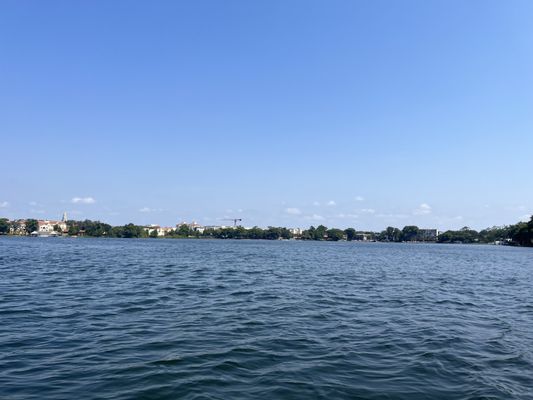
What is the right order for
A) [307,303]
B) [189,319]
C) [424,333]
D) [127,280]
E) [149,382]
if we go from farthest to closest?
[127,280] < [307,303] < [189,319] < [424,333] < [149,382]

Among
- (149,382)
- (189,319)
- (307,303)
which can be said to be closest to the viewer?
(149,382)

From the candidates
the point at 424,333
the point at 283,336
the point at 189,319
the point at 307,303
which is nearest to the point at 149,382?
the point at 283,336

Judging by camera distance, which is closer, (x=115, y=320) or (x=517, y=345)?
(x=517, y=345)

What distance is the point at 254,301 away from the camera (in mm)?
26109

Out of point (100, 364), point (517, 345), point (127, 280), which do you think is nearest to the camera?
point (100, 364)

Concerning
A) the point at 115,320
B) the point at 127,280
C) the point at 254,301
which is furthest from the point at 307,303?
the point at 127,280

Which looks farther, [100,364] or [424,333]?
[424,333]

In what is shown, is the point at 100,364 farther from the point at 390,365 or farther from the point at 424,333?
the point at 424,333

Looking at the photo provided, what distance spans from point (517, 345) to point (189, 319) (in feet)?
43.9

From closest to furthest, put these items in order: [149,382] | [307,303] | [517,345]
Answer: [149,382] < [517,345] < [307,303]

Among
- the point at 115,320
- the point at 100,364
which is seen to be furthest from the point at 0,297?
the point at 100,364

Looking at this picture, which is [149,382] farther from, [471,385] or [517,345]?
[517,345]

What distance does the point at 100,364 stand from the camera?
513 inches

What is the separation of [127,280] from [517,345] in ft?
94.5
